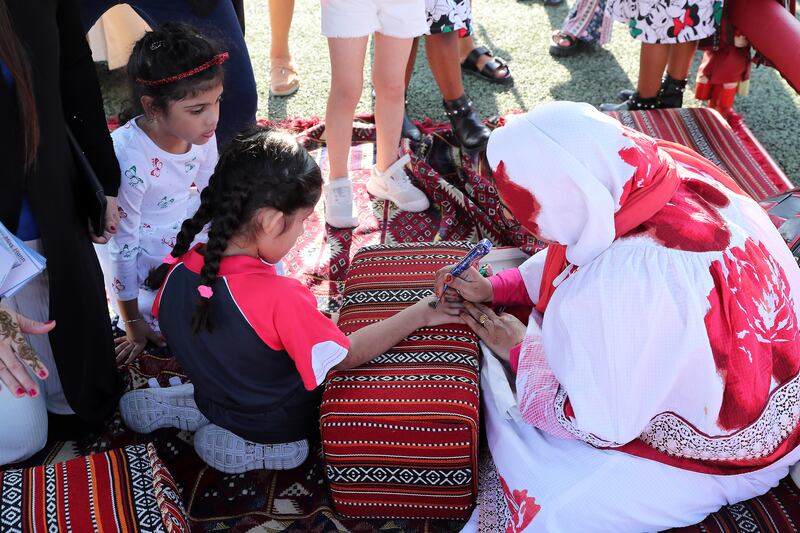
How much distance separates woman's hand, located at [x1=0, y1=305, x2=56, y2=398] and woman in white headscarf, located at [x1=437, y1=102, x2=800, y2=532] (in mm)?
1163

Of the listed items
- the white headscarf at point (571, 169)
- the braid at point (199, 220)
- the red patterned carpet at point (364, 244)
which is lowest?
the red patterned carpet at point (364, 244)

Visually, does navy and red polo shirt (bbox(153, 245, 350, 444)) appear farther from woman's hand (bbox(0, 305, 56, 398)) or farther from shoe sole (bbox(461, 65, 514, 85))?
shoe sole (bbox(461, 65, 514, 85))

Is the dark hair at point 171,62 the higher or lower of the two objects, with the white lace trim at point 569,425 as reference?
higher

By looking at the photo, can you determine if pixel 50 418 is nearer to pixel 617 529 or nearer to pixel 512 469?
pixel 512 469

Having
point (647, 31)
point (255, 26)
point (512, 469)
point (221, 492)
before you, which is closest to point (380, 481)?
point (512, 469)

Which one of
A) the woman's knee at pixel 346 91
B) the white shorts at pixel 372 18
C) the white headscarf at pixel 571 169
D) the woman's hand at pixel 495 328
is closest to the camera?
the white headscarf at pixel 571 169

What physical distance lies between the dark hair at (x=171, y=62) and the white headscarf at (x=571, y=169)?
1.07 metres

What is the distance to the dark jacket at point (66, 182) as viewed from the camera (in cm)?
174

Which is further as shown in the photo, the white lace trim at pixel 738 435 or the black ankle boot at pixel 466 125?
the black ankle boot at pixel 466 125

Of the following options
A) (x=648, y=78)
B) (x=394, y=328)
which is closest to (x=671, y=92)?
(x=648, y=78)

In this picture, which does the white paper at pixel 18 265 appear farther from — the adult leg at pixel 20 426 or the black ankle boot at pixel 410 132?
the black ankle boot at pixel 410 132

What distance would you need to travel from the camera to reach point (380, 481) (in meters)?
1.92

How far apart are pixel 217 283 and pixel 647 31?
8.79 feet

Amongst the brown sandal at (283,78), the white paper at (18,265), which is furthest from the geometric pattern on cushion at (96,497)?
the brown sandal at (283,78)
